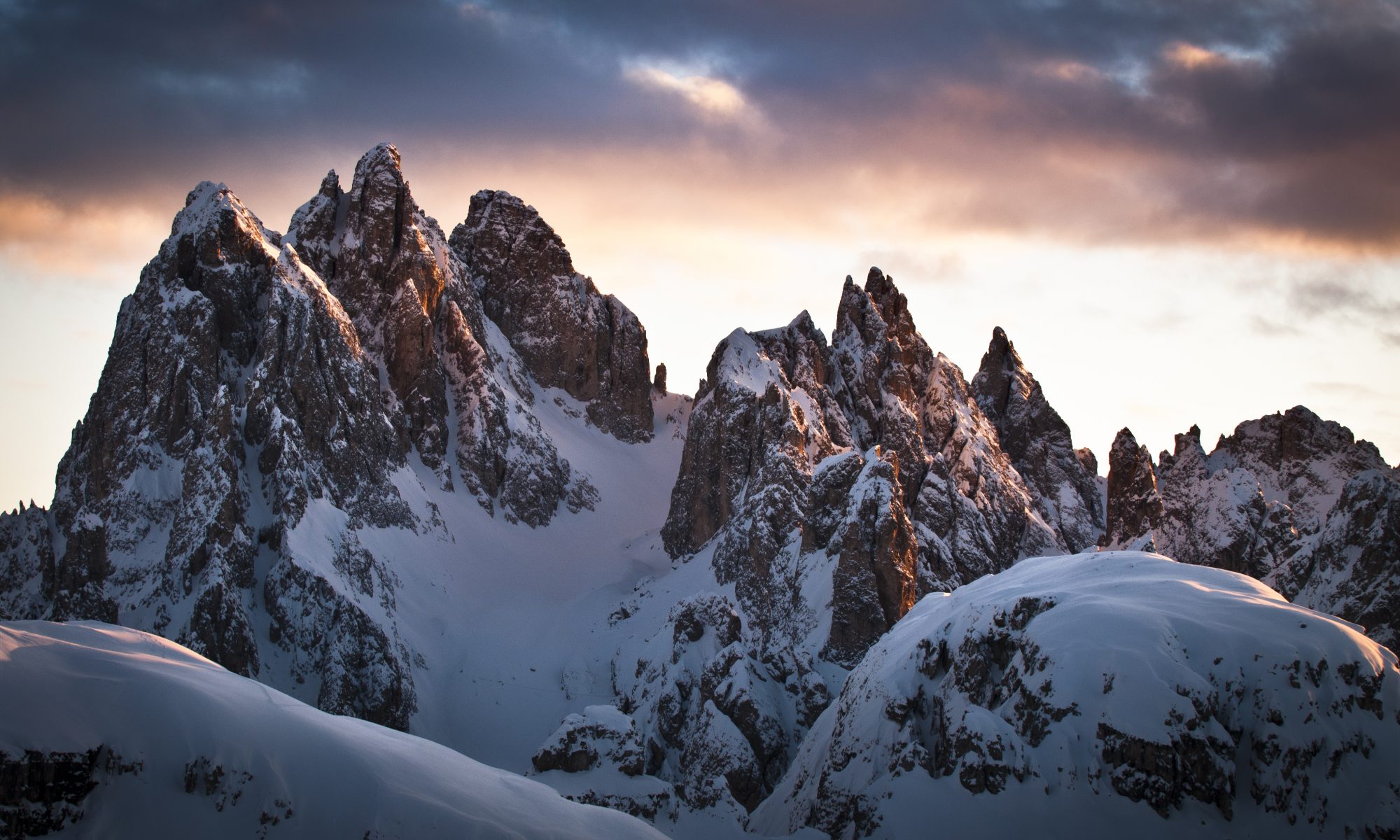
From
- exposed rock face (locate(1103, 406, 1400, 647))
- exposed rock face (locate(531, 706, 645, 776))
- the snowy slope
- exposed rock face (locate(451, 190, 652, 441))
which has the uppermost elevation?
exposed rock face (locate(451, 190, 652, 441))

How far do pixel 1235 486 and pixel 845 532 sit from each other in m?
41.9

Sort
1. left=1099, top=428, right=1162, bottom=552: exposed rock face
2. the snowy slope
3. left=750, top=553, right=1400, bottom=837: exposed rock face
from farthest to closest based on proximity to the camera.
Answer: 1. left=1099, top=428, right=1162, bottom=552: exposed rock face
2. left=750, top=553, right=1400, bottom=837: exposed rock face
3. the snowy slope

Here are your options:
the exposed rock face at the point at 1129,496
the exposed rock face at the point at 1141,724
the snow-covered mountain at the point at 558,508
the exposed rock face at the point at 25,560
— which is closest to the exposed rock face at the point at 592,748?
the snow-covered mountain at the point at 558,508

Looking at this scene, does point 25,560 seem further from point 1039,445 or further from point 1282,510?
point 1039,445

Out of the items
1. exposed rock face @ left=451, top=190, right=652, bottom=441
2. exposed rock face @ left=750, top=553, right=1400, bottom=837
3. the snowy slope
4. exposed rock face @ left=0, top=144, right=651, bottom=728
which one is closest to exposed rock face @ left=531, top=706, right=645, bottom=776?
exposed rock face @ left=750, top=553, right=1400, bottom=837

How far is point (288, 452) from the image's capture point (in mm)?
109125

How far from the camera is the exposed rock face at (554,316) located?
162 m

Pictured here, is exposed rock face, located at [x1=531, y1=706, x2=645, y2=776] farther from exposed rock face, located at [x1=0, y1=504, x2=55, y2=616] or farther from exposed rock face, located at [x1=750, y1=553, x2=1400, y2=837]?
exposed rock face, located at [x1=0, y1=504, x2=55, y2=616]

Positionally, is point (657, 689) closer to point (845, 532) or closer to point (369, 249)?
point (845, 532)

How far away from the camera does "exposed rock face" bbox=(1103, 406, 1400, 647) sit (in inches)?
3172

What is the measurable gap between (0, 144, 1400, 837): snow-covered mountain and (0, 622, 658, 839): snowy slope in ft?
80.6

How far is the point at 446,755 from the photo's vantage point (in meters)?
54.0

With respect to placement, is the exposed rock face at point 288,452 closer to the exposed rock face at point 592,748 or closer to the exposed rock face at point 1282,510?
the exposed rock face at point 592,748

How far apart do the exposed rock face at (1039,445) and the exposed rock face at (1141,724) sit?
9158 cm
